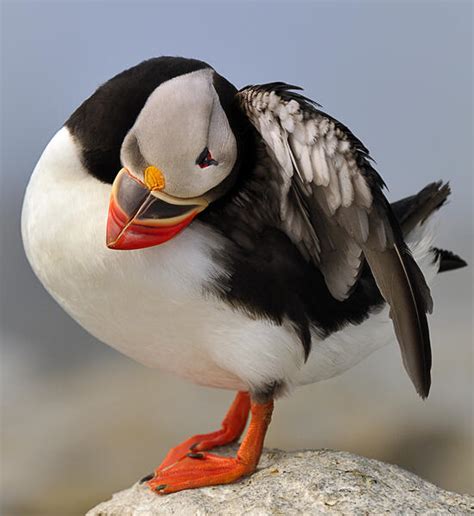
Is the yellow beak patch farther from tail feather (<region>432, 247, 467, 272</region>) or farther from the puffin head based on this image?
tail feather (<region>432, 247, 467, 272</region>)

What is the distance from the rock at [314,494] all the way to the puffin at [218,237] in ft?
0.18

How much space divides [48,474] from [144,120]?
10.0ft

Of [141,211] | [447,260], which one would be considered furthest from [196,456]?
[447,260]

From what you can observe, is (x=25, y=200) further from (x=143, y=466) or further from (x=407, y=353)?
(x=143, y=466)

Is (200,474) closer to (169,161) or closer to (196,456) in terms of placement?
(196,456)

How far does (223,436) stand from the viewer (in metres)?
2.48

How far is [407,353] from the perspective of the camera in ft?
6.19

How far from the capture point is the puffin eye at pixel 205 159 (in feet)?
6.00

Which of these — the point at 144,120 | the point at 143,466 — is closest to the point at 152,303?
the point at 144,120

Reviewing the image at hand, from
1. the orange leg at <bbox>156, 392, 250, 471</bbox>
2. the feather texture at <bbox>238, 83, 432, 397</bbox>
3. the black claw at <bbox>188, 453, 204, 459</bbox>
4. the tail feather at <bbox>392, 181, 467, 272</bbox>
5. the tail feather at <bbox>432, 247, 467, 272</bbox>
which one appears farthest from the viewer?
the tail feather at <bbox>432, 247, 467, 272</bbox>

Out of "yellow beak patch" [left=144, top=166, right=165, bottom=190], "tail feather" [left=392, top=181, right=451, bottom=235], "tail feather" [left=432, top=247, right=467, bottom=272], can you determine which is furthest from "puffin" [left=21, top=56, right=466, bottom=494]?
"tail feather" [left=432, top=247, right=467, bottom=272]

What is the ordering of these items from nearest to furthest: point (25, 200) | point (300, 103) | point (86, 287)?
point (300, 103) → point (86, 287) → point (25, 200)

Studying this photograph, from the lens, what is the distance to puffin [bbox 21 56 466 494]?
181cm

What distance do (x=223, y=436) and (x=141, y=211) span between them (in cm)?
89
